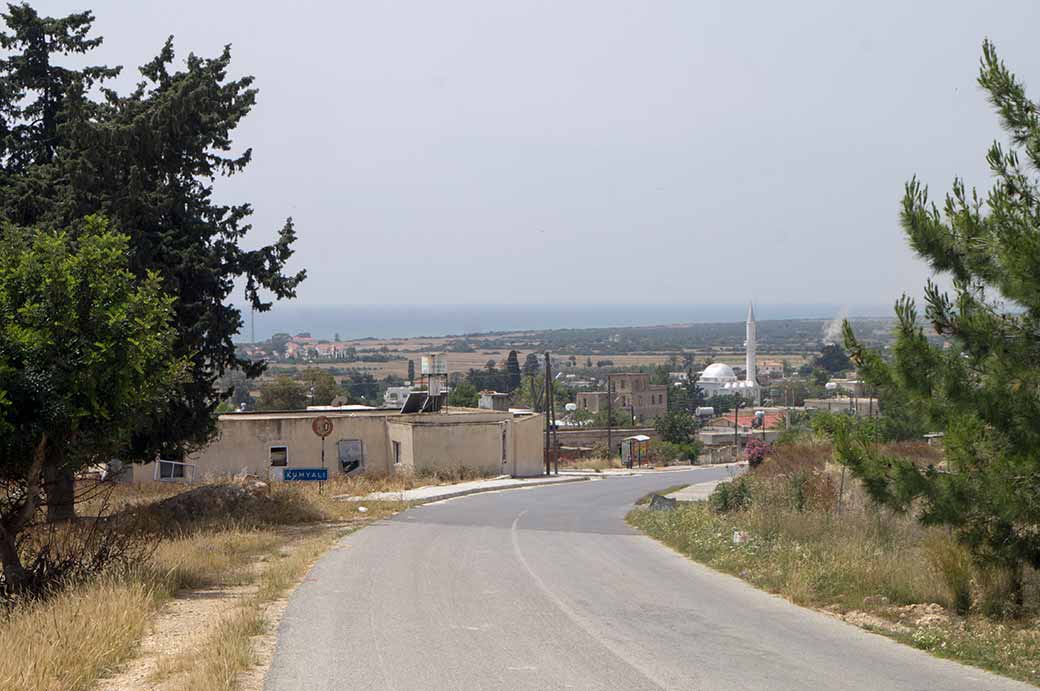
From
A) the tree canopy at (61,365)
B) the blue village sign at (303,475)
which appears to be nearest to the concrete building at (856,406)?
the blue village sign at (303,475)

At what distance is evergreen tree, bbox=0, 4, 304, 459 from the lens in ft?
84.3

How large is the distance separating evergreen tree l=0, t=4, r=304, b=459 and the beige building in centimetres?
1866

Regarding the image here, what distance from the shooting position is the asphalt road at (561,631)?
32.2 feet

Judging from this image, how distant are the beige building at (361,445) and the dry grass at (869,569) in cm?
2802

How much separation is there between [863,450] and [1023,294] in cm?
293

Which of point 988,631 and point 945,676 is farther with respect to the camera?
point 988,631

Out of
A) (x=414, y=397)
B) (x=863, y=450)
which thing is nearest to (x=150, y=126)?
(x=863, y=450)

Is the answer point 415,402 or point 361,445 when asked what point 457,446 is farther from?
point 415,402

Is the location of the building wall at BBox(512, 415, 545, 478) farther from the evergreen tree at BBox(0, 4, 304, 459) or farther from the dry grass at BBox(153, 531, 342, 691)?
the dry grass at BBox(153, 531, 342, 691)

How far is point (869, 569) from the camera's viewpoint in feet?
49.4

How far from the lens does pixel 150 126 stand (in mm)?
26203

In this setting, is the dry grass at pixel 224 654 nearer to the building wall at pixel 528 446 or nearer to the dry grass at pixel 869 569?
the dry grass at pixel 869 569

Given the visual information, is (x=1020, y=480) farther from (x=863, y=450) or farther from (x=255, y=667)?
(x=255, y=667)

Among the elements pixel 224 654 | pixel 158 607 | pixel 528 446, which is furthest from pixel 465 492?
pixel 224 654
